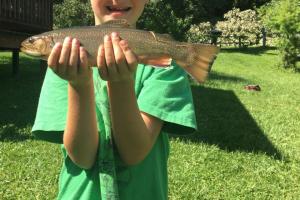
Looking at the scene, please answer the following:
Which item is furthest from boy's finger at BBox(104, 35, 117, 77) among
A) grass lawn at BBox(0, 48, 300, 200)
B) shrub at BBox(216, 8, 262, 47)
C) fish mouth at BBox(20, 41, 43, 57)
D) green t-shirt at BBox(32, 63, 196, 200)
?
shrub at BBox(216, 8, 262, 47)

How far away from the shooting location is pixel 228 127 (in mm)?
9352

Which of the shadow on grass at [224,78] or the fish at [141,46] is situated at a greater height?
the fish at [141,46]

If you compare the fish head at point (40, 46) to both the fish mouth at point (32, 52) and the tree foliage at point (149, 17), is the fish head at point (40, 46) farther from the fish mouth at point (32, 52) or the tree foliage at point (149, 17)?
the tree foliage at point (149, 17)

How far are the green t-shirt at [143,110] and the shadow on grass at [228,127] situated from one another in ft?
18.4

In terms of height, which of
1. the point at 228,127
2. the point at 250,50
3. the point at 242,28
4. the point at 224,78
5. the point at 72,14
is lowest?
the point at 250,50

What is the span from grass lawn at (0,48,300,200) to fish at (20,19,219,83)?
3974mm

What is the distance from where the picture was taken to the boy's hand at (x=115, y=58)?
167cm

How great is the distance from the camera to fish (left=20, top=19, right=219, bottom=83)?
1.71 m

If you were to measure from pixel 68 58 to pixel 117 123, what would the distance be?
1.17ft

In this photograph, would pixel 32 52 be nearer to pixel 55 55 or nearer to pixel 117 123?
pixel 55 55

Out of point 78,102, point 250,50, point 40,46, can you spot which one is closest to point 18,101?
point 78,102

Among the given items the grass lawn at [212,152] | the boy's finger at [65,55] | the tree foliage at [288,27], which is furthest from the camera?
the tree foliage at [288,27]

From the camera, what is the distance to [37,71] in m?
15.2

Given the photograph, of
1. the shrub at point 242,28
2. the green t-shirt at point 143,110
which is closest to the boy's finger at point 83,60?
the green t-shirt at point 143,110
